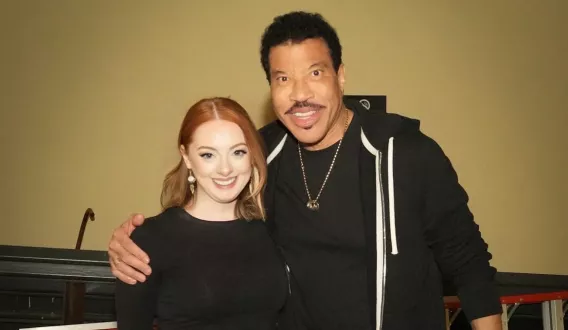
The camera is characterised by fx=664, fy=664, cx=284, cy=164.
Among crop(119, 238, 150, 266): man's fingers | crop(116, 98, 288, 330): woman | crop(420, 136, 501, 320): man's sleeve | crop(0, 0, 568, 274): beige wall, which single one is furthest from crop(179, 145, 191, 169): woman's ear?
crop(0, 0, 568, 274): beige wall

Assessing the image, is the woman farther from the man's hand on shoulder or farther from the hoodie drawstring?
the hoodie drawstring

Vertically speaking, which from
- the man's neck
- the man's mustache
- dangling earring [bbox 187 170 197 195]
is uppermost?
the man's mustache

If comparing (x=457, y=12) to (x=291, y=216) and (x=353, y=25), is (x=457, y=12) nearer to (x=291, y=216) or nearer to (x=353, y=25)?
(x=353, y=25)

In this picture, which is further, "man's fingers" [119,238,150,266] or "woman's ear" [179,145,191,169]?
"woman's ear" [179,145,191,169]

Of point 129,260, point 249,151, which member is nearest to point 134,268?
point 129,260

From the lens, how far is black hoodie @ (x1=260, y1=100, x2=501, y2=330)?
1.65 metres

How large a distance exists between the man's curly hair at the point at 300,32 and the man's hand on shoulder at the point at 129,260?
580mm

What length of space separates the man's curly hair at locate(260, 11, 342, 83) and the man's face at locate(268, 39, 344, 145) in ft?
0.05

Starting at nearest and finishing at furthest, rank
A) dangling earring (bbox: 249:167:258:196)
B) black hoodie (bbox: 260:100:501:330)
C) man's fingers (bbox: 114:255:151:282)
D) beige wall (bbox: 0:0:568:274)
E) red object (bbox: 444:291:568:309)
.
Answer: man's fingers (bbox: 114:255:151:282) → black hoodie (bbox: 260:100:501:330) → dangling earring (bbox: 249:167:258:196) → red object (bbox: 444:291:568:309) → beige wall (bbox: 0:0:568:274)

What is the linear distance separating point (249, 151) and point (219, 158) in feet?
0.29

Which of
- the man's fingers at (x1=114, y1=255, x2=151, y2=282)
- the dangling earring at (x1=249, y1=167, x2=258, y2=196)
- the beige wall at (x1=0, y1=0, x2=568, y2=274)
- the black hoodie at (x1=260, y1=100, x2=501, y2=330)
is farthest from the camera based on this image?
the beige wall at (x1=0, y1=0, x2=568, y2=274)

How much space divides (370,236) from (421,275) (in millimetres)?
170

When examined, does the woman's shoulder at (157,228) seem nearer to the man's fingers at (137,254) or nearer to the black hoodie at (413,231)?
the man's fingers at (137,254)

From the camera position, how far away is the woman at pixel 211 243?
1.59 metres
